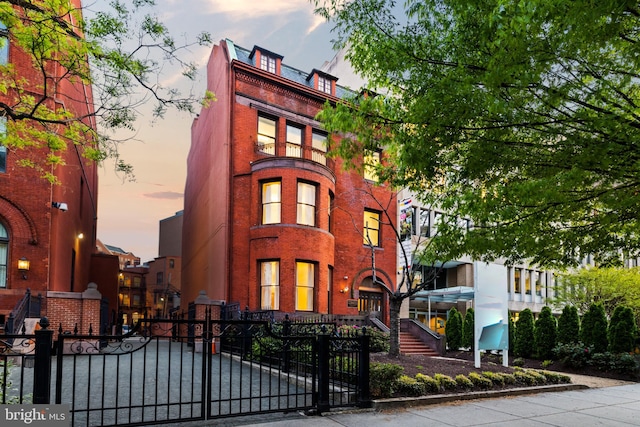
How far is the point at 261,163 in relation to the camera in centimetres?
2262

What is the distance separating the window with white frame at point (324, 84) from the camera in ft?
87.6

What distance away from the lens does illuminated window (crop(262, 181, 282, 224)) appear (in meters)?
22.4

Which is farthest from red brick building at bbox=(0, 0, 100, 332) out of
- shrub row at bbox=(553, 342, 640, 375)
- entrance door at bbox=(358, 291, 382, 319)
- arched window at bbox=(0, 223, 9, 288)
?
shrub row at bbox=(553, 342, 640, 375)

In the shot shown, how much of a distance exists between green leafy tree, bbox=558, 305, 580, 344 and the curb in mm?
6605

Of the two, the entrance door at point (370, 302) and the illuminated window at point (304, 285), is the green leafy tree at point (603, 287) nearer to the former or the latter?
the entrance door at point (370, 302)

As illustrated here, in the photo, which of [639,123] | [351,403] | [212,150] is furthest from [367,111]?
[212,150]

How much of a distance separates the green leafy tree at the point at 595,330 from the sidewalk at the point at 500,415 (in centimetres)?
648

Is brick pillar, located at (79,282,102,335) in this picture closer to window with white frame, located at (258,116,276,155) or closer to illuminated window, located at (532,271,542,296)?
window with white frame, located at (258,116,276,155)

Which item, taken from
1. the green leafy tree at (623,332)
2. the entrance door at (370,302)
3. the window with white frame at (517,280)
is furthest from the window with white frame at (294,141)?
the window with white frame at (517,280)

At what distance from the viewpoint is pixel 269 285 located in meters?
Answer: 21.9

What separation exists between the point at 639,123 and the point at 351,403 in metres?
6.36

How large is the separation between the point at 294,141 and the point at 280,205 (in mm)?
4318

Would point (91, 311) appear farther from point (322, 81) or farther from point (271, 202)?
point (322, 81)

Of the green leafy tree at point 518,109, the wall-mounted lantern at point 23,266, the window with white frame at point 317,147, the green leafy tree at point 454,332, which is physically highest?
the window with white frame at point 317,147
